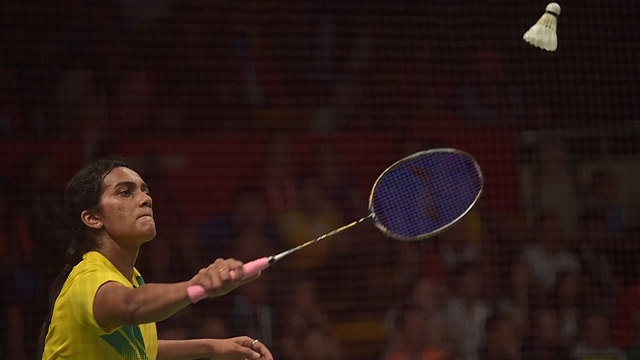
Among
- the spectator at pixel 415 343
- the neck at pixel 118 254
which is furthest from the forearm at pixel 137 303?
the spectator at pixel 415 343

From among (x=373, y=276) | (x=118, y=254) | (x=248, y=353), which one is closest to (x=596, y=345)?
(x=373, y=276)

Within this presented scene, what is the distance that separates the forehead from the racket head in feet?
2.69

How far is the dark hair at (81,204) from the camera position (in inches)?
122

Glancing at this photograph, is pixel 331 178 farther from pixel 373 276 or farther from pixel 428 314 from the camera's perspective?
pixel 428 314

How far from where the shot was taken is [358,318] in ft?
20.7

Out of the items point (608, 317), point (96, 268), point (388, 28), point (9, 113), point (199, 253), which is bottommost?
point (608, 317)

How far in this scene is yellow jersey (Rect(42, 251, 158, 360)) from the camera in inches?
110

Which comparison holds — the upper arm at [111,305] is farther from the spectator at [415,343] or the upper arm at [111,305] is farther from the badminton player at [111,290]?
the spectator at [415,343]

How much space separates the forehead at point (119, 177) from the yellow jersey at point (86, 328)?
0.75ft

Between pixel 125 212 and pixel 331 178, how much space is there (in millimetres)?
3487

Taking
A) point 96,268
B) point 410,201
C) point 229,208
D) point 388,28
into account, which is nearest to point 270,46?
point 388,28

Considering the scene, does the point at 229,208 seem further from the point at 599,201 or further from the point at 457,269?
the point at 599,201

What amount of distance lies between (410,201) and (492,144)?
3.04 meters

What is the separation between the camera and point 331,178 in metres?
6.48
